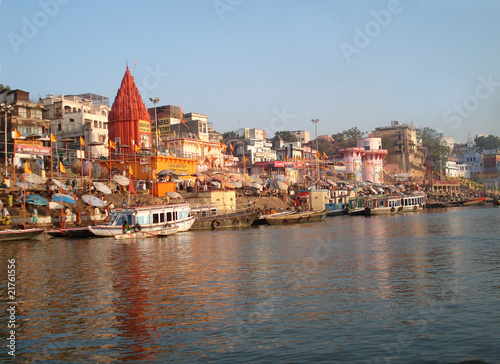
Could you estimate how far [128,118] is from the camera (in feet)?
171

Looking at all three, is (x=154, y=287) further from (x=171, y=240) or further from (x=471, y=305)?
(x=171, y=240)

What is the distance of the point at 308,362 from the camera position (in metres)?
8.89

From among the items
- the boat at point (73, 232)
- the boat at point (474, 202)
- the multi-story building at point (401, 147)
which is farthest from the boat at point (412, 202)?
the boat at point (73, 232)

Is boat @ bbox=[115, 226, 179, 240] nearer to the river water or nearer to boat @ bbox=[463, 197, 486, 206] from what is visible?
the river water

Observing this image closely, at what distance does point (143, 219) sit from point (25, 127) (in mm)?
24700

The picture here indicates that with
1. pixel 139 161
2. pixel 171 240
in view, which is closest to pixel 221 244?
pixel 171 240

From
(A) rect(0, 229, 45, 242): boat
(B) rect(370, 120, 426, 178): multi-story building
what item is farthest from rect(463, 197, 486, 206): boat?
(A) rect(0, 229, 45, 242): boat

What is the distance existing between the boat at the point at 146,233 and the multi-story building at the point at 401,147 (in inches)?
3084

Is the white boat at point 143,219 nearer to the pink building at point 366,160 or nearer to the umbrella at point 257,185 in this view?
the umbrella at point 257,185

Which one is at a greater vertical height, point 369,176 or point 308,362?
point 369,176

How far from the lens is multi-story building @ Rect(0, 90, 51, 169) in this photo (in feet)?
151

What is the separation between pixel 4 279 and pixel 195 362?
434 inches

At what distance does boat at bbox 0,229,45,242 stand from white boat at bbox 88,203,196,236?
324 centimetres

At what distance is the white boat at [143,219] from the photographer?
31.4 metres
